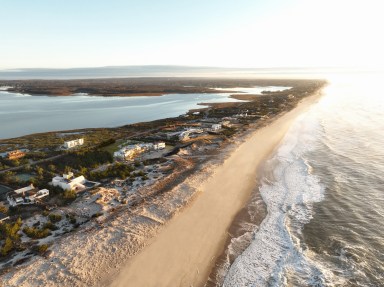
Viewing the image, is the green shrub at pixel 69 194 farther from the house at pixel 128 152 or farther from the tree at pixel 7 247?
the house at pixel 128 152

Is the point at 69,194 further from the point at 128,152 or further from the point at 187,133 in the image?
the point at 187,133

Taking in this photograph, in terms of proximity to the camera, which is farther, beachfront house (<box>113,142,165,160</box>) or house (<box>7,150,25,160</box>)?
house (<box>7,150,25,160</box>)

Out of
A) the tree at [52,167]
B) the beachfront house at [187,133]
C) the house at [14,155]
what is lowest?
the beachfront house at [187,133]

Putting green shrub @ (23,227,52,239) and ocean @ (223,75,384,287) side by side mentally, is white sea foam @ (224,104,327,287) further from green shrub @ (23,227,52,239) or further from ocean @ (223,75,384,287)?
green shrub @ (23,227,52,239)

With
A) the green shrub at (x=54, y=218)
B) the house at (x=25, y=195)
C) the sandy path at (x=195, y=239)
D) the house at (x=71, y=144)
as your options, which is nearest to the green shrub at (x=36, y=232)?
the green shrub at (x=54, y=218)

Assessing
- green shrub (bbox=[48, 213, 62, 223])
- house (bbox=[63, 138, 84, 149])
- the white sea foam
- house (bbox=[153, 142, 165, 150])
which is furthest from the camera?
house (bbox=[63, 138, 84, 149])

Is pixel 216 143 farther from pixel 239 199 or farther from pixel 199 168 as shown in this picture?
pixel 239 199

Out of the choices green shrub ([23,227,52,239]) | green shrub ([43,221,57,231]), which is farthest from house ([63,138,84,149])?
green shrub ([23,227,52,239])

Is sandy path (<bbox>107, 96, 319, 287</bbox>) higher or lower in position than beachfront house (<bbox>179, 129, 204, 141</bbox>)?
higher
